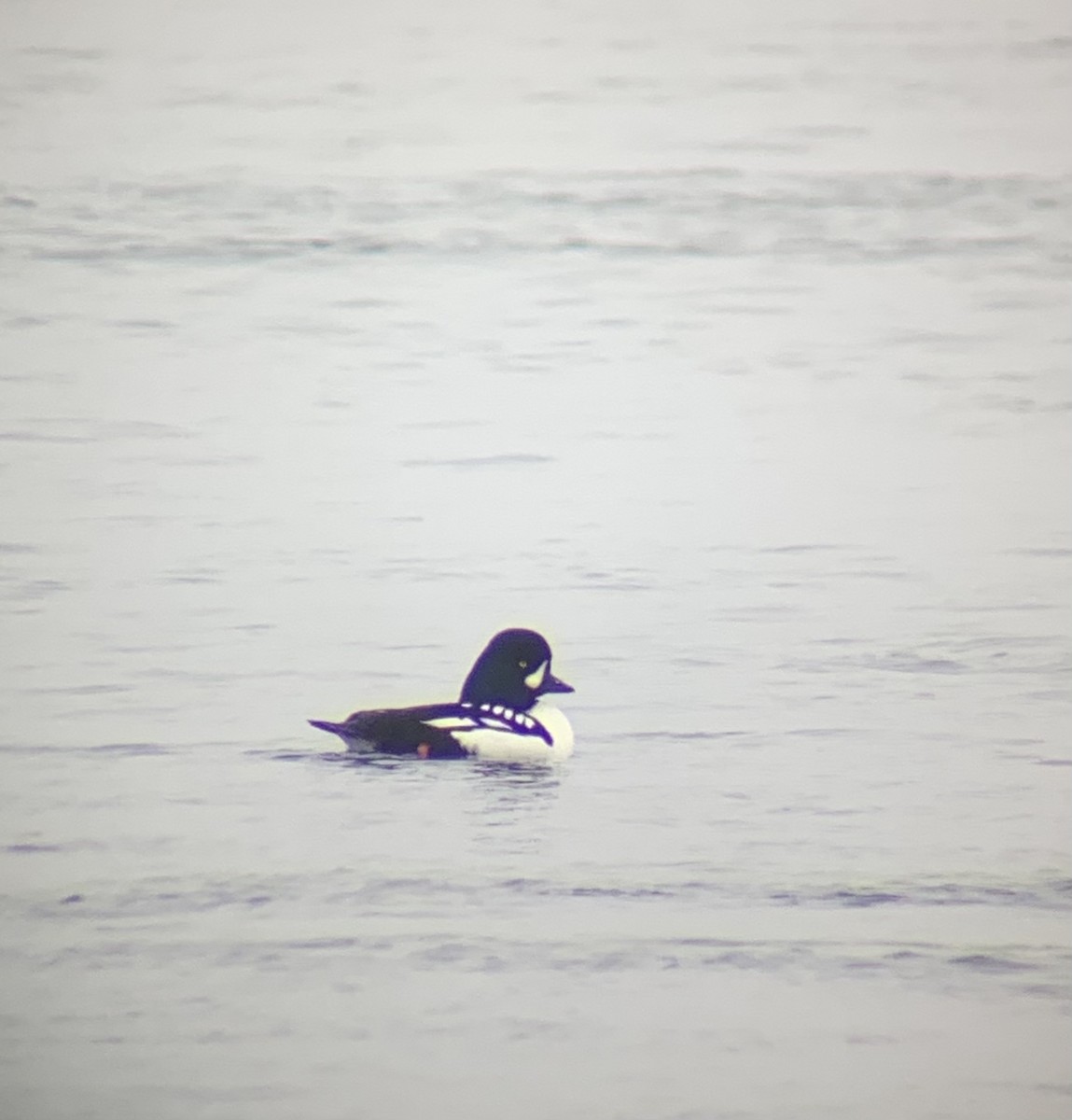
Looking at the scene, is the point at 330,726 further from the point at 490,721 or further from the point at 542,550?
the point at 542,550

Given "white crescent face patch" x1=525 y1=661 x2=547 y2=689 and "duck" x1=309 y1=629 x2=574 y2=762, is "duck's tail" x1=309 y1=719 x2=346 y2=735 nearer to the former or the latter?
"duck" x1=309 y1=629 x2=574 y2=762

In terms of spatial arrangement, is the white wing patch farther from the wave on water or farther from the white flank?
the wave on water

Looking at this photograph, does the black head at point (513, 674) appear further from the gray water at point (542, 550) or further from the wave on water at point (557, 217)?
the wave on water at point (557, 217)

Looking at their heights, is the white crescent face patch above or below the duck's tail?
above

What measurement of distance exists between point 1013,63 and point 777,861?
1181 mm

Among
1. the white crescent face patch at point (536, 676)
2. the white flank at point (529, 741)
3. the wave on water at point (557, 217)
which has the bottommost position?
the white flank at point (529, 741)

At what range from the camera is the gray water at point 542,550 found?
264 cm

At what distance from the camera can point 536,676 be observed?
8.63 feet

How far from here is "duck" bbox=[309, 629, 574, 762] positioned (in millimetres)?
2635

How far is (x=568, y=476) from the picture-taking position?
2.68 m

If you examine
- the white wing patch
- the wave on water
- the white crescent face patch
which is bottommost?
the white wing patch

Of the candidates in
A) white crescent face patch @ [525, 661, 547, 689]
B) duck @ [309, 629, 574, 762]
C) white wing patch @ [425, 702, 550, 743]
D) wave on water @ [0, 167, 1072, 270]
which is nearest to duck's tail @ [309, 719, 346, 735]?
duck @ [309, 629, 574, 762]

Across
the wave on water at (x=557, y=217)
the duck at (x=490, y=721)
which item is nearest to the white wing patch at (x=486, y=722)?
the duck at (x=490, y=721)

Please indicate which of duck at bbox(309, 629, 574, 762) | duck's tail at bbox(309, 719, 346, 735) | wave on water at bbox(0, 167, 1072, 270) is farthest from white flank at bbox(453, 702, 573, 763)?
wave on water at bbox(0, 167, 1072, 270)
